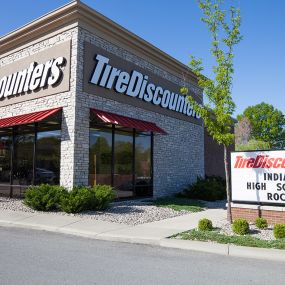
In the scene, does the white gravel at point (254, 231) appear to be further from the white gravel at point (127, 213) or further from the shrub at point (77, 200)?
the shrub at point (77, 200)

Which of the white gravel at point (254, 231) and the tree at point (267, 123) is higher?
the tree at point (267, 123)

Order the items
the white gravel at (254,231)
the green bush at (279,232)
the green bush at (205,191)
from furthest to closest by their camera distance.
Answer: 1. the green bush at (205,191)
2. the white gravel at (254,231)
3. the green bush at (279,232)

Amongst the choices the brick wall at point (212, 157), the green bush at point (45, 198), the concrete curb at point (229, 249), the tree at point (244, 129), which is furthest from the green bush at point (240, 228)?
the tree at point (244, 129)

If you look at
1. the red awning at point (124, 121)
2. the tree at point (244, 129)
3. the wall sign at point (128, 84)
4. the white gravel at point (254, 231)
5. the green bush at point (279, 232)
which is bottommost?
the white gravel at point (254, 231)

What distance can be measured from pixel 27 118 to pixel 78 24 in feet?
14.5

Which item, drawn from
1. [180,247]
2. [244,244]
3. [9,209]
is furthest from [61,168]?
[244,244]

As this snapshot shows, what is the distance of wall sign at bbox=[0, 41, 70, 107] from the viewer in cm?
1517

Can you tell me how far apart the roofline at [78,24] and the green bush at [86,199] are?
6.83 metres

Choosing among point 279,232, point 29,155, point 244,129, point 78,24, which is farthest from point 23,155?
point 244,129

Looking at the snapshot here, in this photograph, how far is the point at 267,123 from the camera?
67.9 metres

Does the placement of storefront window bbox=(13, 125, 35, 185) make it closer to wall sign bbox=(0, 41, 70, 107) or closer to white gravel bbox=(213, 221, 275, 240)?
wall sign bbox=(0, 41, 70, 107)

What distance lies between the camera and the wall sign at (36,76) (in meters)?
15.2

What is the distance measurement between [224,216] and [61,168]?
6670 mm

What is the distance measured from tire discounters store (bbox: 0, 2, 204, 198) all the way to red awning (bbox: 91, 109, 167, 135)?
0.21 feet
